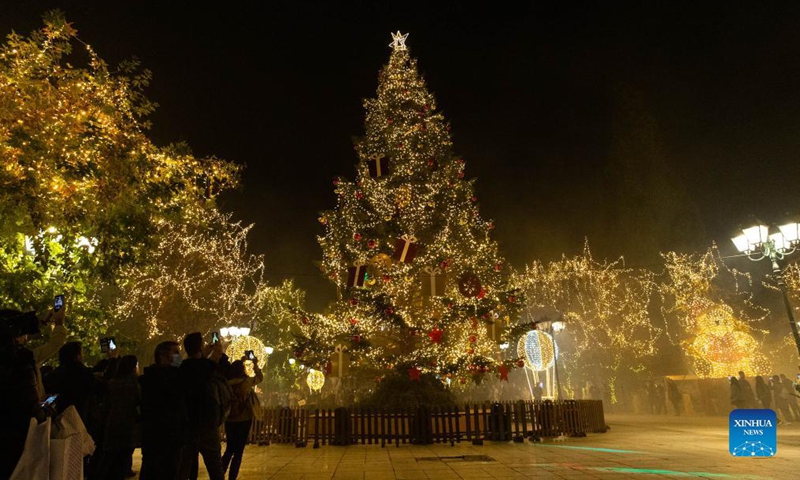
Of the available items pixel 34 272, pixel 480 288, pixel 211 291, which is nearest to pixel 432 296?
pixel 480 288

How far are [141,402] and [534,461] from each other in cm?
707

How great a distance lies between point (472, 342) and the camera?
1731 cm

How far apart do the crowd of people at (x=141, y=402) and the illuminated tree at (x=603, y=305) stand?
30883 millimetres

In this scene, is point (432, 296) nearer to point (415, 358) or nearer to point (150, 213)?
point (415, 358)

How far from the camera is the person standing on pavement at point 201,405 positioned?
5270mm

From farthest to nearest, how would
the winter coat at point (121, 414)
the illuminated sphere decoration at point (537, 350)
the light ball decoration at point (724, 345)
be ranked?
the light ball decoration at point (724, 345) → the illuminated sphere decoration at point (537, 350) → the winter coat at point (121, 414)

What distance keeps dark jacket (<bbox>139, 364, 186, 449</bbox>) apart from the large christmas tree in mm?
11513

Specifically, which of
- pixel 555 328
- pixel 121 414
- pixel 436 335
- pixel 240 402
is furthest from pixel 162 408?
pixel 555 328

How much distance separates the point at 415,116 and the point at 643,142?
103ft

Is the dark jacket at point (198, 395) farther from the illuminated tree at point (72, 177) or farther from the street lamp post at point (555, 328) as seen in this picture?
the street lamp post at point (555, 328)

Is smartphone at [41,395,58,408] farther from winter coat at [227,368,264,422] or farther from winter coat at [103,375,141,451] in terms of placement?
winter coat at [227,368,264,422]

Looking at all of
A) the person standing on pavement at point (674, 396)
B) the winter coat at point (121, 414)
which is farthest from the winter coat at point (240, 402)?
the person standing on pavement at point (674, 396)

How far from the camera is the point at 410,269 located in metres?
17.4

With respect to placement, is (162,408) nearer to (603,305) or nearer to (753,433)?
(753,433)
